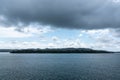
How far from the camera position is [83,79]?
73.9 meters

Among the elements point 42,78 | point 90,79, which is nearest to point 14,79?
point 42,78

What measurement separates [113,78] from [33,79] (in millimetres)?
35540

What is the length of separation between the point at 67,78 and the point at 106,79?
1688 cm

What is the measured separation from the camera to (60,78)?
7575 centimetres

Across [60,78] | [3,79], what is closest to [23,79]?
[3,79]

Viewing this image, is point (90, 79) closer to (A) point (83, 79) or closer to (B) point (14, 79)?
(A) point (83, 79)

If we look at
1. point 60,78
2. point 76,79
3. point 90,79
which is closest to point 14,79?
point 60,78

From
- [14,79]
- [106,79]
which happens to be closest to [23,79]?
[14,79]

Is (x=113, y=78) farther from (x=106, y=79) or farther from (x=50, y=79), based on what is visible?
(x=50, y=79)

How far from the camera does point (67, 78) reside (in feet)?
248

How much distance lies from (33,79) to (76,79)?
1847 centimetres

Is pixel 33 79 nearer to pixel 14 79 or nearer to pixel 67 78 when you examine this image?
pixel 14 79

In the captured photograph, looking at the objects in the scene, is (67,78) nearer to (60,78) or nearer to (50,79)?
(60,78)

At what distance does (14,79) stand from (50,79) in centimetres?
1553
